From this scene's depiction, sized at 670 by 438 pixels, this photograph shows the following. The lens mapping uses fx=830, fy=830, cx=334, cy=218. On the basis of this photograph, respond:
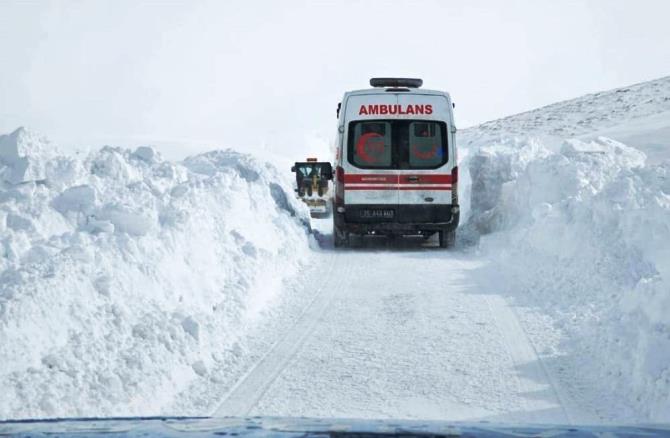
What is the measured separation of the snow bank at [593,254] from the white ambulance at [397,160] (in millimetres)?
1432

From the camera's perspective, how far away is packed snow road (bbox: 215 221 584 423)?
5820 mm

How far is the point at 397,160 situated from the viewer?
14.3 metres

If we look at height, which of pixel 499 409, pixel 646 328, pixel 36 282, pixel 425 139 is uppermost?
pixel 425 139

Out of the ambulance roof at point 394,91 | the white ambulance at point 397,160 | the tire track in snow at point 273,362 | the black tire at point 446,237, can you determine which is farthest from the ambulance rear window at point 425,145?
the tire track in snow at point 273,362

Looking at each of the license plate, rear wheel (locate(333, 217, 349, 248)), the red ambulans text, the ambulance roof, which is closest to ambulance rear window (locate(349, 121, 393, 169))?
the red ambulans text

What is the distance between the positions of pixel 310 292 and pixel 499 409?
5109 mm

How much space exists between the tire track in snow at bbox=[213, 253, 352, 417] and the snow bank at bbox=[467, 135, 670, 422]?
7.54ft

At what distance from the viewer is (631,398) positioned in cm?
579

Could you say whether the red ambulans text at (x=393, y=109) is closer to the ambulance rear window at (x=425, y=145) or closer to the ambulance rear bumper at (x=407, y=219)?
the ambulance rear window at (x=425, y=145)

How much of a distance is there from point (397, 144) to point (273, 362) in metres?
7.76

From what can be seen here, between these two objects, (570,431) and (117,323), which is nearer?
(570,431)

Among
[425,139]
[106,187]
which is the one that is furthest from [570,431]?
[425,139]

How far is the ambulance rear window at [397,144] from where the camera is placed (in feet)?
46.6

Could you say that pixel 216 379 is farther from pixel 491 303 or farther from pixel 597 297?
pixel 597 297
